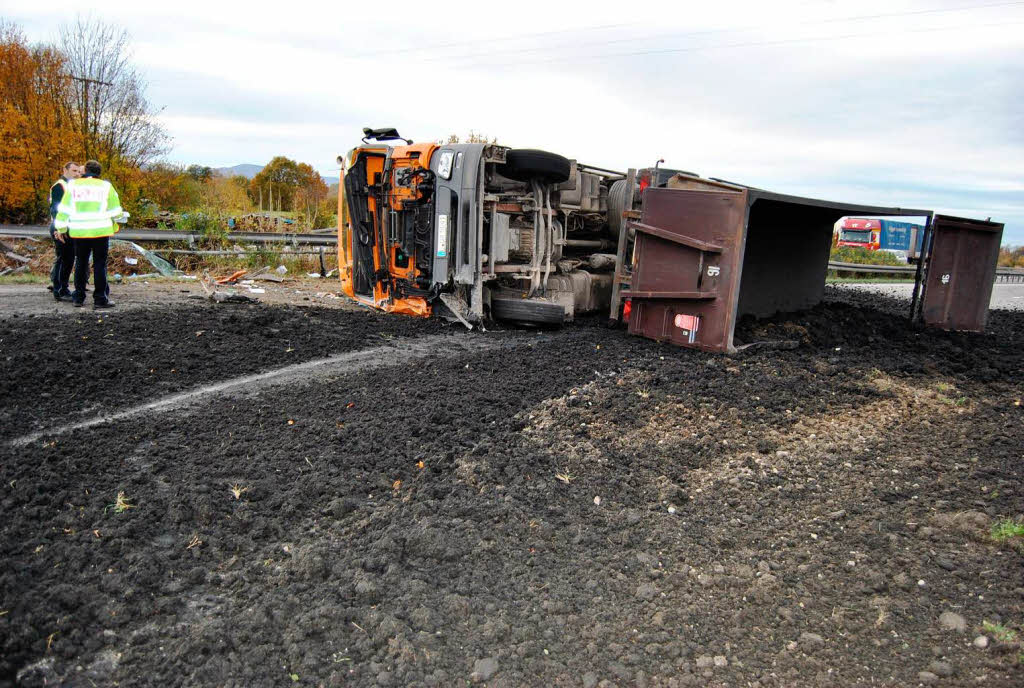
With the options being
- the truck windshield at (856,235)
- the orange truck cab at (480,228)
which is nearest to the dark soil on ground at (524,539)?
the orange truck cab at (480,228)

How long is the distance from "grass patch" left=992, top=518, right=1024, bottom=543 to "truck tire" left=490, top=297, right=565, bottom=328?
197 inches

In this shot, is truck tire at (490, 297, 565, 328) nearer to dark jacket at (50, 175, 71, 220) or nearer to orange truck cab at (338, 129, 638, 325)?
orange truck cab at (338, 129, 638, 325)

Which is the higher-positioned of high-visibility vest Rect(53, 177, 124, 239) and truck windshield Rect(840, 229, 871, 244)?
truck windshield Rect(840, 229, 871, 244)

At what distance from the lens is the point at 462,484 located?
12.0ft

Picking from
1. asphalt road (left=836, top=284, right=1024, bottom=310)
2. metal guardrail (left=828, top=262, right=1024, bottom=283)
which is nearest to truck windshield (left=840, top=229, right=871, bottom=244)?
metal guardrail (left=828, top=262, right=1024, bottom=283)

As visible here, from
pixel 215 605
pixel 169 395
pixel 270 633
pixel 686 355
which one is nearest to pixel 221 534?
pixel 215 605

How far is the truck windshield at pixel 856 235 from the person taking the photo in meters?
31.4

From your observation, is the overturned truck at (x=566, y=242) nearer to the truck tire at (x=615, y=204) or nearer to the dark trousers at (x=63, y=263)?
the truck tire at (x=615, y=204)

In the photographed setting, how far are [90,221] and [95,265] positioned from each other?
51 cm

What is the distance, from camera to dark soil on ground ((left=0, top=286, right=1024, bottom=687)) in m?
2.47

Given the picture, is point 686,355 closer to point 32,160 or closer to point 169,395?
point 169,395

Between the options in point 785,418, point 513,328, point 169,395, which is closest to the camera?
point 785,418

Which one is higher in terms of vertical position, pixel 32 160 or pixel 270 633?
pixel 32 160

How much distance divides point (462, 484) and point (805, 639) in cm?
173
